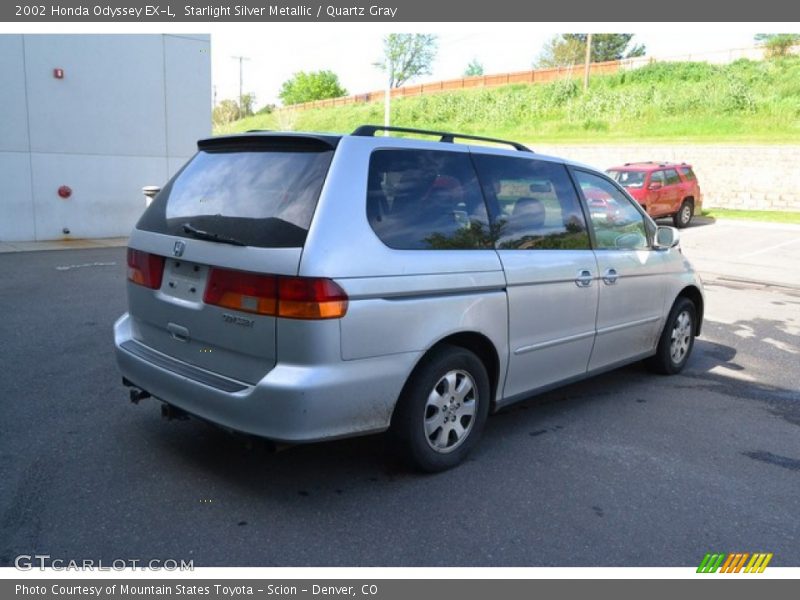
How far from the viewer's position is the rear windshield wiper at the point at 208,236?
3.29 m

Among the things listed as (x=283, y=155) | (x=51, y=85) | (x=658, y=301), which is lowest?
(x=658, y=301)

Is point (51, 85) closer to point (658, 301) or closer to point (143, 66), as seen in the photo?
point (143, 66)

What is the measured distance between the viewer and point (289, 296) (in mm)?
3053

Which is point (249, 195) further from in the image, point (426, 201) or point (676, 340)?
point (676, 340)

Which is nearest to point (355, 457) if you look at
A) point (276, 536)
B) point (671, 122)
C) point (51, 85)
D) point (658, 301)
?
point (276, 536)

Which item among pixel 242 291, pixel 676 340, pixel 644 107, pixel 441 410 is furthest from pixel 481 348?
pixel 644 107

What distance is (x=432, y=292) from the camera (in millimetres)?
3492

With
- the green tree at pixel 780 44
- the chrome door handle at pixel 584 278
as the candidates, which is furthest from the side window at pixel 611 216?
the green tree at pixel 780 44

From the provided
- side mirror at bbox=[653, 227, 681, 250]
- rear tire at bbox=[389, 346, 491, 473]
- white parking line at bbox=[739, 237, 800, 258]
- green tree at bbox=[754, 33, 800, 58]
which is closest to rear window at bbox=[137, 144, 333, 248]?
rear tire at bbox=[389, 346, 491, 473]

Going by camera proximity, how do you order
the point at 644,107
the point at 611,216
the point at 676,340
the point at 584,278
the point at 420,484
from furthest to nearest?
the point at 644,107 < the point at 676,340 < the point at 611,216 < the point at 584,278 < the point at 420,484

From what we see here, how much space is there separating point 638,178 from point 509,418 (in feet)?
52.1

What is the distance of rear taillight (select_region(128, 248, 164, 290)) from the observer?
3705 mm

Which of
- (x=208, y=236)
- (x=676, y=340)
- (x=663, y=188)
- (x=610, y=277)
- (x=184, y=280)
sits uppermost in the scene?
(x=208, y=236)

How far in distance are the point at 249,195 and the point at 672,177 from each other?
1857 centimetres
